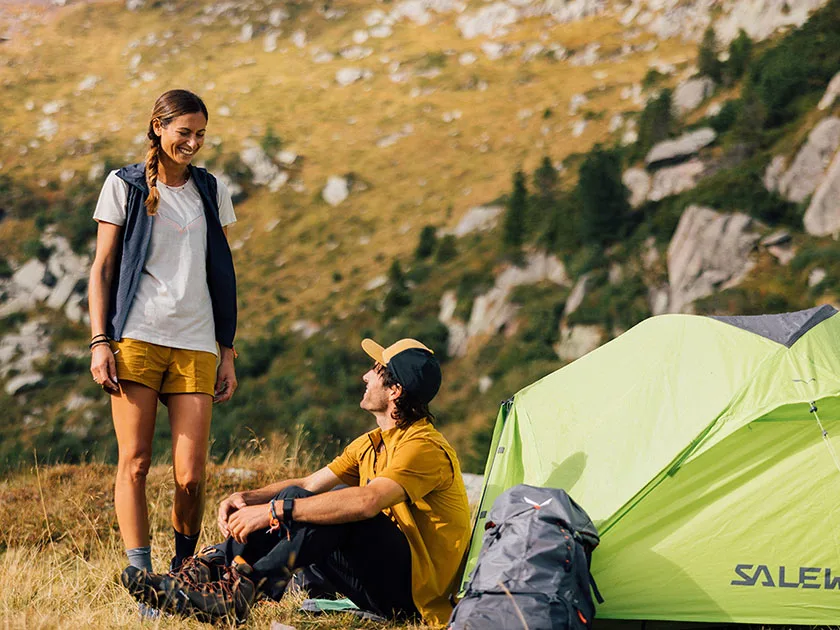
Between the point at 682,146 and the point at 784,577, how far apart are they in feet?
171

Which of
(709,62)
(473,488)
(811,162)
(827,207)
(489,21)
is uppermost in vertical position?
(489,21)

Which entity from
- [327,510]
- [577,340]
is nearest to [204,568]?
[327,510]

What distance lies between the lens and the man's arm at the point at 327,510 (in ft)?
12.5

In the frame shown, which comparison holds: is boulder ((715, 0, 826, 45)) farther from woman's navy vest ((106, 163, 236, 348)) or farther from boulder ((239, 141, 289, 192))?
woman's navy vest ((106, 163, 236, 348))

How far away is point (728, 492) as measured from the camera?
430 centimetres

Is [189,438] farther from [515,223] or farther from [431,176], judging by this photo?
[431,176]

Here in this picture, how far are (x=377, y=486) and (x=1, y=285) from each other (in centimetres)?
8340

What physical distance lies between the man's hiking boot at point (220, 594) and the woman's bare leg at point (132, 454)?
519mm

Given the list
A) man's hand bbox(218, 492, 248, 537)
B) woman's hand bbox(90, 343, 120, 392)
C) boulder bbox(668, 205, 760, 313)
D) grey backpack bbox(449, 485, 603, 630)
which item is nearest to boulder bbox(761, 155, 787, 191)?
boulder bbox(668, 205, 760, 313)

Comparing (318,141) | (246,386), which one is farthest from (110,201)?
(318,141)

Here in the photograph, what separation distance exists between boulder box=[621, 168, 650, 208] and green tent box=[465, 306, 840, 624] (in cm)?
5030

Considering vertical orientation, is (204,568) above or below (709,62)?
below

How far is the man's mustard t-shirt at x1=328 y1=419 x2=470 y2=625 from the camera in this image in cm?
402

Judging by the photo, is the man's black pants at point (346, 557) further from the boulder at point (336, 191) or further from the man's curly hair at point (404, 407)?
the boulder at point (336, 191)
